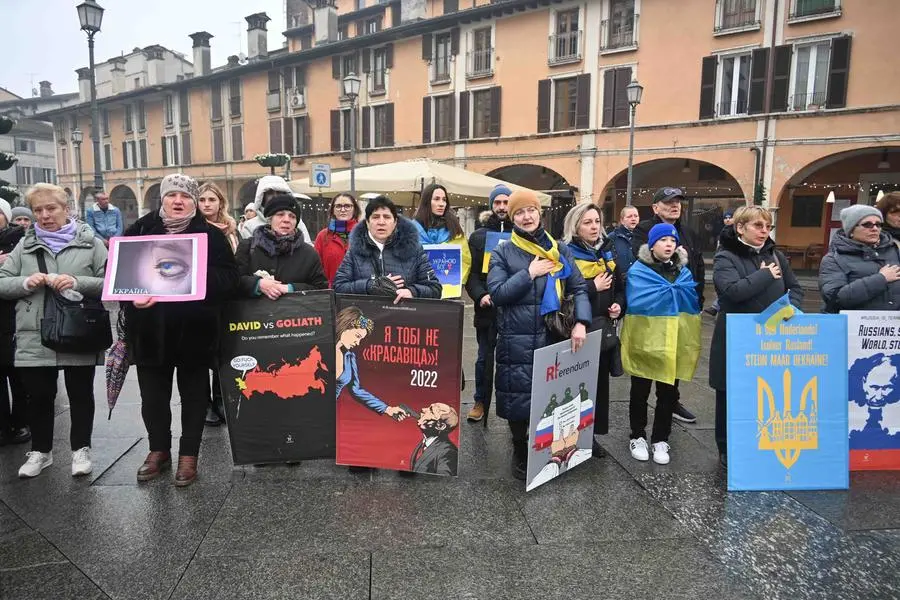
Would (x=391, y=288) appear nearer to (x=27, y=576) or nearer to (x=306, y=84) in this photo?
(x=27, y=576)

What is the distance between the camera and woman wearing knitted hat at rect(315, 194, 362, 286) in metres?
4.89

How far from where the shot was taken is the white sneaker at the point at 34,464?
3.50m

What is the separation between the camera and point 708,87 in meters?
19.3

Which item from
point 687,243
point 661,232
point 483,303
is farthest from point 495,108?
point 661,232

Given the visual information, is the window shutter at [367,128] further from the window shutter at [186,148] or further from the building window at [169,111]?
the building window at [169,111]

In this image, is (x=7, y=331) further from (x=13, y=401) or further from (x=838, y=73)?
(x=838, y=73)

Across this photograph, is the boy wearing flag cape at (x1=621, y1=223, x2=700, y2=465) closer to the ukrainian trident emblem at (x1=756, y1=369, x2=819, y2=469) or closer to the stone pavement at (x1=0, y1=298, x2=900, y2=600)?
the stone pavement at (x1=0, y1=298, x2=900, y2=600)

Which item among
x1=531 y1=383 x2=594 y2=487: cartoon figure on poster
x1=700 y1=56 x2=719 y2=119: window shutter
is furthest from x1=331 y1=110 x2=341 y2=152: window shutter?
x1=531 y1=383 x2=594 y2=487: cartoon figure on poster

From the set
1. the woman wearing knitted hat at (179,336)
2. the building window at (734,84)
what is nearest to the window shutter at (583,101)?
the building window at (734,84)

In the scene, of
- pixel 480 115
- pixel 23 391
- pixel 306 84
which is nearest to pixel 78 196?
pixel 306 84

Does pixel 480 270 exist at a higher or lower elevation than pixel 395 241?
lower

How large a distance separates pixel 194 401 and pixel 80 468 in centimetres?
78

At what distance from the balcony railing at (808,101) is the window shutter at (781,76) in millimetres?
266

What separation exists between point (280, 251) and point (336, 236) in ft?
4.49
